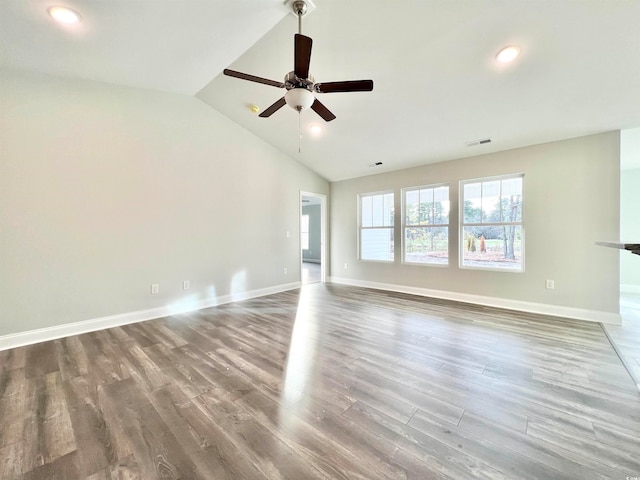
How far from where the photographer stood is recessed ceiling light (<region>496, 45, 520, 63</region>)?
2.43m

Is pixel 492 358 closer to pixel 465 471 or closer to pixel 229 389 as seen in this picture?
pixel 465 471

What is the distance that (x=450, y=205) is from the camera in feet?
15.5

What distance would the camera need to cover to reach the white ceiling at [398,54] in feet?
7.18

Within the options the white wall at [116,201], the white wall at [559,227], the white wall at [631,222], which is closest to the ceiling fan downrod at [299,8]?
the white wall at [116,201]

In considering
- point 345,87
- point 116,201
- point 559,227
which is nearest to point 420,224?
point 559,227

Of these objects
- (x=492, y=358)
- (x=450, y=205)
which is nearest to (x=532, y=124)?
(x=450, y=205)

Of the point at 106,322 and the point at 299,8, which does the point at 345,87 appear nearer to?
the point at 299,8

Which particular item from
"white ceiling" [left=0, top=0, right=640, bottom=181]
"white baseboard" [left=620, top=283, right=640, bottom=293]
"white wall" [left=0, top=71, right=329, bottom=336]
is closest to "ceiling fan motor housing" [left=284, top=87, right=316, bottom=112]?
A: "white ceiling" [left=0, top=0, right=640, bottom=181]

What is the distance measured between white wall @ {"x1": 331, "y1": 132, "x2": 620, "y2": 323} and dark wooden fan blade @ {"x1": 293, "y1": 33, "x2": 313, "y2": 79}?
3689 millimetres

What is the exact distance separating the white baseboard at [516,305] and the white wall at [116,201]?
3.05m

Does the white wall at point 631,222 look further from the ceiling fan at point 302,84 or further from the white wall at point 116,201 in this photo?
the white wall at point 116,201

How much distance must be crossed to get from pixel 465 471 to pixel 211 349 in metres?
2.34

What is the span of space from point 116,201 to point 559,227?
620cm

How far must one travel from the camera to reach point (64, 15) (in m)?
2.17
